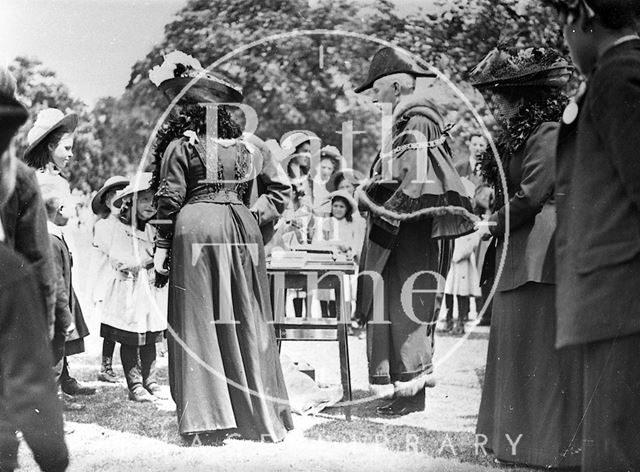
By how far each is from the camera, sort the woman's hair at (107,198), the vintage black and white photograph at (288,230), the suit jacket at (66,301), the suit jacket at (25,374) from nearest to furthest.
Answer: the suit jacket at (25,374) → the vintage black and white photograph at (288,230) → the suit jacket at (66,301) → the woman's hair at (107,198)

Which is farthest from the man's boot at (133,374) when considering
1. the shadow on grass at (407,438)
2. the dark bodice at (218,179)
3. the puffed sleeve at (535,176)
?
the puffed sleeve at (535,176)

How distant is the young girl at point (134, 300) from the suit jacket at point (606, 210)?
7.95 ft

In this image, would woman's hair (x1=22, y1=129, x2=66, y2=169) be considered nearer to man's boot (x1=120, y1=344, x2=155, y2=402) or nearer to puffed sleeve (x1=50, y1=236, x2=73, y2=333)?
puffed sleeve (x1=50, y1=236, x2=73, y2=333)

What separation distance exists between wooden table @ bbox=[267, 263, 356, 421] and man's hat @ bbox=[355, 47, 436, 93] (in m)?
1.00

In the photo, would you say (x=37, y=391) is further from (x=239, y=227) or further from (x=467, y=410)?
(x=467, y=410)

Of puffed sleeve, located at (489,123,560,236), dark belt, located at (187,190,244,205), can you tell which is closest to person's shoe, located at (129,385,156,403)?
dark belt, located at (187,190,244,205)

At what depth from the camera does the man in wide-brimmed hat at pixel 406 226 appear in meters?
4.66

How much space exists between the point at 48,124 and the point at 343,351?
1.99 metres

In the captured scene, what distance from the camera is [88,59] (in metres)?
4.57

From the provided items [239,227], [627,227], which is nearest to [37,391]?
[239,227]

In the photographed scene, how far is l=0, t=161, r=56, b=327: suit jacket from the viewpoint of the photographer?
4168mm

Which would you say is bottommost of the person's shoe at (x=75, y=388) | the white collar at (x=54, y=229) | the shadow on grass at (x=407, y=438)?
the shadow on grass at (x=407, y=438)

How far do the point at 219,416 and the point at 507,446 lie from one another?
1472 mm

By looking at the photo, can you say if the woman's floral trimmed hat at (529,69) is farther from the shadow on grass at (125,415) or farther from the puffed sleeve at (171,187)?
the shadow on grass at (125,415)
